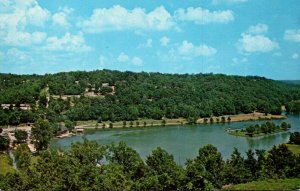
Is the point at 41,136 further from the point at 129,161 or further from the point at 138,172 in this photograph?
the point at 138,172

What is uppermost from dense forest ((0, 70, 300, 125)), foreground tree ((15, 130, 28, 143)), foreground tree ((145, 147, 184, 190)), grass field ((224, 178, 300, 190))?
dense forest ((0, 70, 300, 125))

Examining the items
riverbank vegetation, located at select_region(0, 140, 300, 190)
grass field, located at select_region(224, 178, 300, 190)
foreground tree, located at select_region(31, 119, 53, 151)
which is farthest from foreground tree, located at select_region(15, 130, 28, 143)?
grass field, located at select_region(224, 178, 300, 190)

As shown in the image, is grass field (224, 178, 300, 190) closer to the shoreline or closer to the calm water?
the calm water

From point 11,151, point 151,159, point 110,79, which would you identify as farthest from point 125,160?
point 110,79

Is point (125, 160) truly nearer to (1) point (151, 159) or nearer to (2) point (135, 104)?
(1) point (151, 159)

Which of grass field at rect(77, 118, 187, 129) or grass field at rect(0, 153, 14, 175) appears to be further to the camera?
grass field at rect(77, 118, 187, 129)

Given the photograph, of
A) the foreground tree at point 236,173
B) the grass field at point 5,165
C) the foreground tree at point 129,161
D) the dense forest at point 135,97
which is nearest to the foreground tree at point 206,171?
the foreground tree at point 236,173

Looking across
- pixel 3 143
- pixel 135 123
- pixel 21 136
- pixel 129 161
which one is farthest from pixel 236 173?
pixel 135 123
